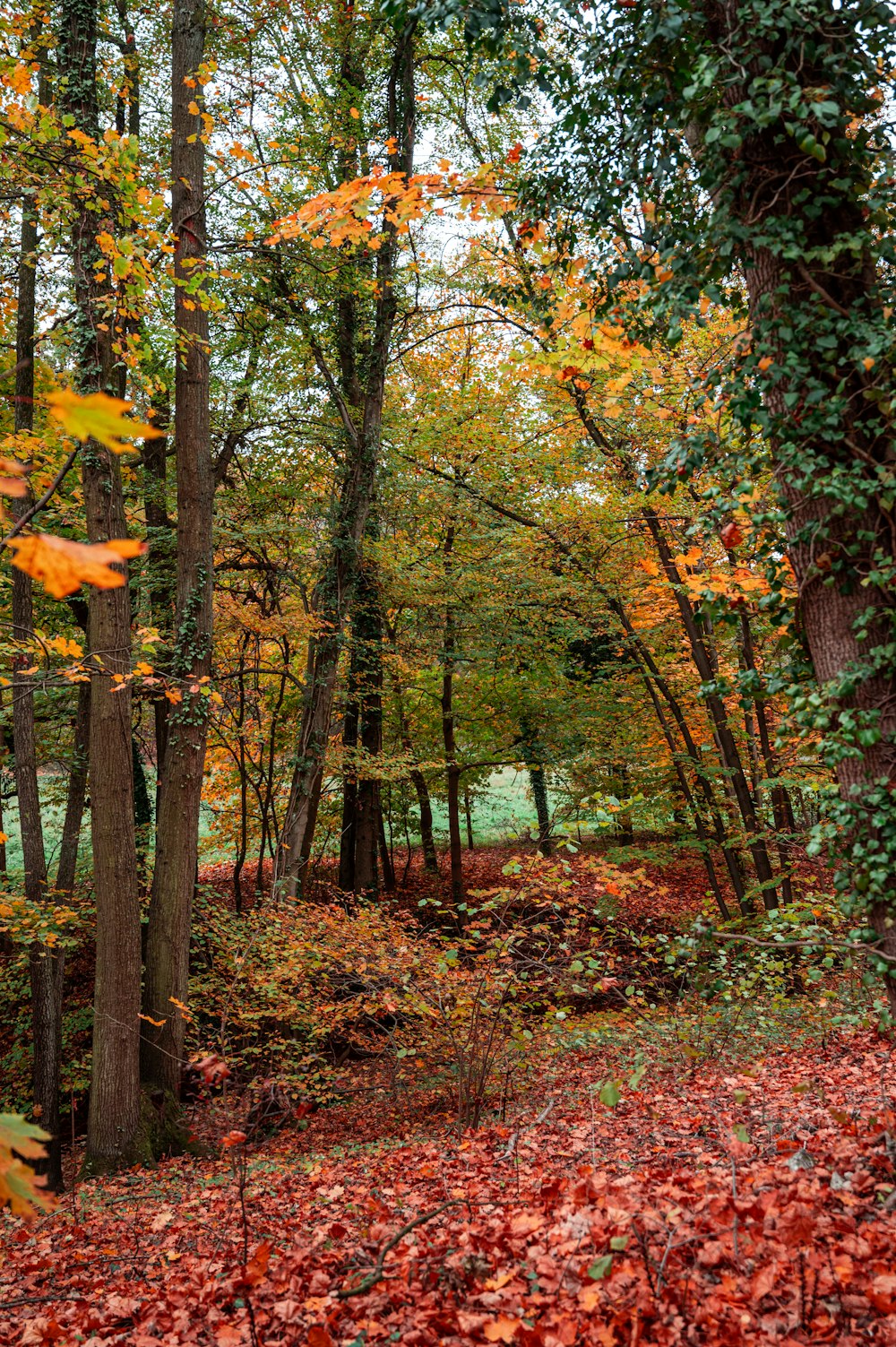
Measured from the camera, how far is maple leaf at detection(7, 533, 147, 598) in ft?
3.76

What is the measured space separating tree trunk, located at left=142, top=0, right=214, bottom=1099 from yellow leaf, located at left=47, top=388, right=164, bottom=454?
6519 mm

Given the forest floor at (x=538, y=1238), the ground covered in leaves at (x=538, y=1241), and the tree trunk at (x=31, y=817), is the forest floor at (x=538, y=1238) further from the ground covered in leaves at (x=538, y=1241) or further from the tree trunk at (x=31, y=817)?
the tree trunk at (x=31, y=817)

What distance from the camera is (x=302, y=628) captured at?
1112cm

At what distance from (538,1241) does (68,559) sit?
290cm

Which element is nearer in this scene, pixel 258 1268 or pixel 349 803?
pixel 258 1268

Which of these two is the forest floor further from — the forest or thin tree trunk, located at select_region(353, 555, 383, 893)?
thin tree trunk, located at select_region(353, 555, 383, 893)

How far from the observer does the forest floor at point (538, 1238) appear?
2.31 metres

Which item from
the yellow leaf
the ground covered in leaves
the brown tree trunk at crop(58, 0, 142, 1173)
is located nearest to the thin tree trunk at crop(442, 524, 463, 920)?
the brown tree trunk at crop(58, 0, 142, 1173)

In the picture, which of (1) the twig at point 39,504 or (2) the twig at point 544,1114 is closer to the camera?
(1) the twig at point 39,504

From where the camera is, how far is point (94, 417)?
3.67 feet

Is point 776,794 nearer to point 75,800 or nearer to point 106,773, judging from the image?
point 106,773

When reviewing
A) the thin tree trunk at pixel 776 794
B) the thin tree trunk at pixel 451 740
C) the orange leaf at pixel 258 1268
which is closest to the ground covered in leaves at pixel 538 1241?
the orange leaf at pixel 258 1268

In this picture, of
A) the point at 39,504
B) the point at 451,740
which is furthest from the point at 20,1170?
the point at 451,740

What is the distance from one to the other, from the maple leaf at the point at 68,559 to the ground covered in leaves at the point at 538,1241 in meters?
2.30
